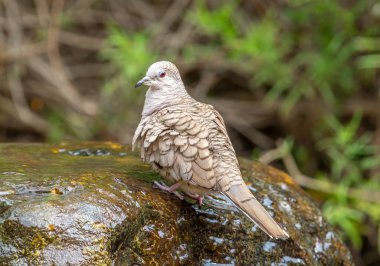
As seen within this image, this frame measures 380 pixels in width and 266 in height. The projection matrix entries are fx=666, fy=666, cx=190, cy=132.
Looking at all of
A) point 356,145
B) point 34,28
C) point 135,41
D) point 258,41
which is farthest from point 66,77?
point 356,145

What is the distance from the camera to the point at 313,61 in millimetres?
6980

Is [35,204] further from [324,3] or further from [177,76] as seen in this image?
[324,3]

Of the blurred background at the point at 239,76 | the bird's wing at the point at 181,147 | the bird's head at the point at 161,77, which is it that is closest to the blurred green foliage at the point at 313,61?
the blurred background at the point at 239,76

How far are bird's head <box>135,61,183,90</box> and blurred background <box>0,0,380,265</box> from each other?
184 cm

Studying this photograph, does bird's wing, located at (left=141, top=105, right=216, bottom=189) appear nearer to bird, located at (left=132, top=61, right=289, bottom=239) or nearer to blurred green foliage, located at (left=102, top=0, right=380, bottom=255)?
bird, located at (left=132, top=61, right=289, bottom=239)

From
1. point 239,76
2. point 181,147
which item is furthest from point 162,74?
point 239,76

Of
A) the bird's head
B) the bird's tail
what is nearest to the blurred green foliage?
the bird's head

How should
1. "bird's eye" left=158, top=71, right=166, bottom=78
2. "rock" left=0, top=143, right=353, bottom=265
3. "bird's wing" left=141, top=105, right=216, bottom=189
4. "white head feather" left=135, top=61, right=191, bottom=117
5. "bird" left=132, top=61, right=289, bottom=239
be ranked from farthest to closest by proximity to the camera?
1. "bird's eye" left=158, top=71, right=166, bottom=78
2. "white head feather" left=135, top=61, right=191, bottom=117
3. "bird's wing" left=141, top=105, right=216, bottom=189
4. "bird" left=132, top=61, right=289, bottom=239
5. "rock" left=0, top=143, right=353, bottom=265

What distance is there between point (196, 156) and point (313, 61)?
3792mm

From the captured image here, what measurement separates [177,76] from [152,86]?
0.20 metres

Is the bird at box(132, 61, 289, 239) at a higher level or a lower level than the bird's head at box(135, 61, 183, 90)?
lower

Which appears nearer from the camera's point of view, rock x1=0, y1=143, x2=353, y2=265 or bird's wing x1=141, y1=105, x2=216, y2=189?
rock x1=0, y1=143, x2=353, y2=265

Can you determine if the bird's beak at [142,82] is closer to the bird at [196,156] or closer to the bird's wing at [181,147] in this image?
the bird at [196,156]

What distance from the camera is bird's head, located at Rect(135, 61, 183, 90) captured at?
4.29 metres
